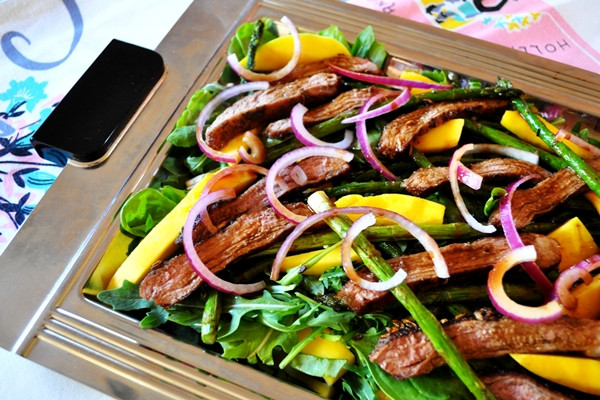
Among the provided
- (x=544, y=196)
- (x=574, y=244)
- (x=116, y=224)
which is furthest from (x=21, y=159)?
(x=574, y=244)

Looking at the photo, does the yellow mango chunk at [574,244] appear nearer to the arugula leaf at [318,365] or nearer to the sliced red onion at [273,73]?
the arugula leaf at [318,365]

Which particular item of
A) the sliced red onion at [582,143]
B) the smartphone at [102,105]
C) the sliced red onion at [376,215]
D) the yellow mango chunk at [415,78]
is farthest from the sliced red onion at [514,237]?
the smartphone at [102,105]

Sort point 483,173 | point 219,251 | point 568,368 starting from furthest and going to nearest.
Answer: point 483,173, point 219,251, point 568,368

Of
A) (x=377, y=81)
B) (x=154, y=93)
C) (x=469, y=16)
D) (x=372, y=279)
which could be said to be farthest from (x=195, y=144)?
(x=469, y=16)

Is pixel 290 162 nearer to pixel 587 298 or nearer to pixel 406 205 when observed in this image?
pixel 406 205

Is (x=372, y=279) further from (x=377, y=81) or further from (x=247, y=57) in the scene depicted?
(x=247, y=57)

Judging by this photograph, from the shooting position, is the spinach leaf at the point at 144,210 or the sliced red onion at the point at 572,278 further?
the spinach leaf at the point at 144,210

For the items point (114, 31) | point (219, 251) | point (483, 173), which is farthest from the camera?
point (114, 31)
